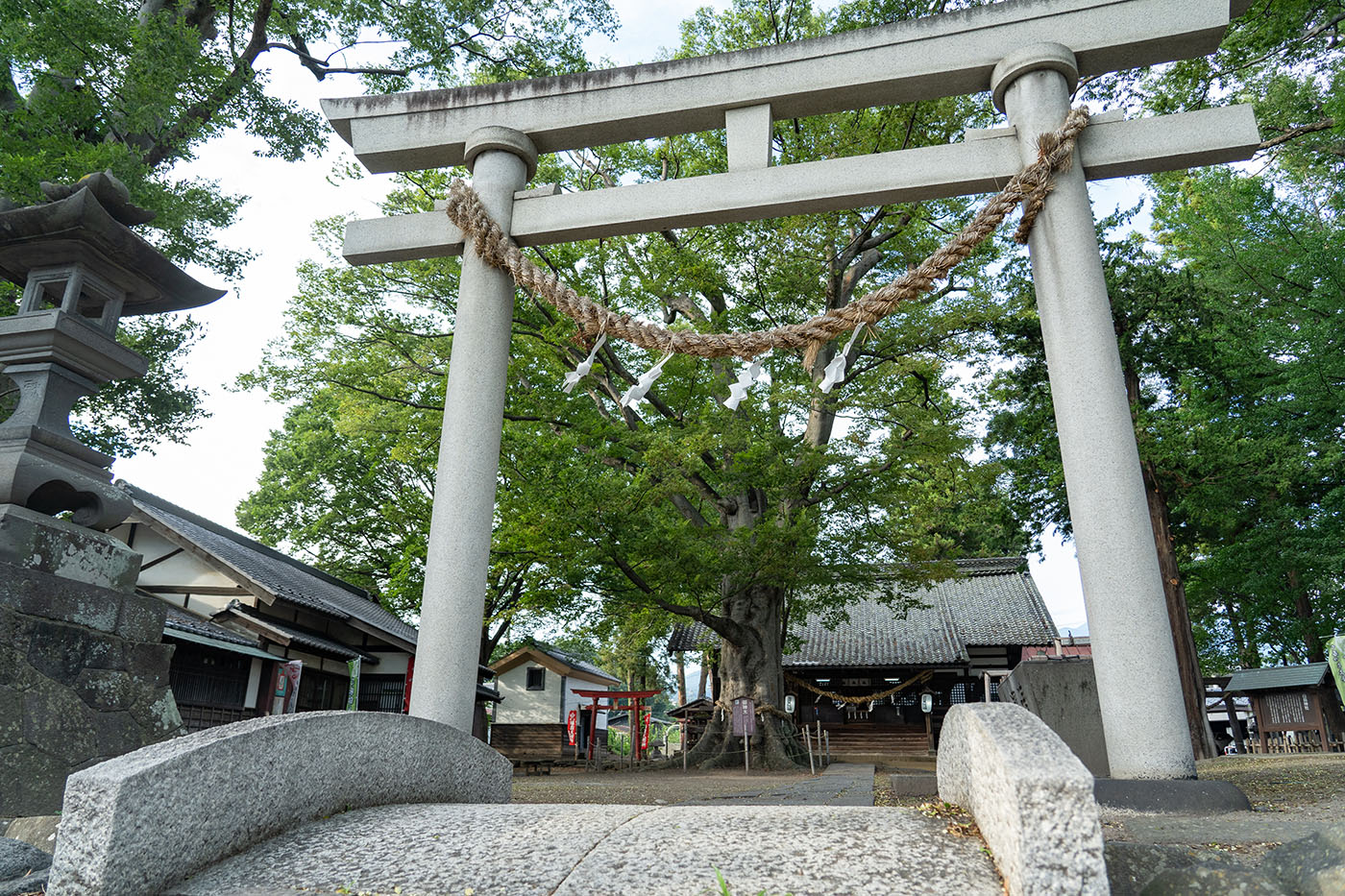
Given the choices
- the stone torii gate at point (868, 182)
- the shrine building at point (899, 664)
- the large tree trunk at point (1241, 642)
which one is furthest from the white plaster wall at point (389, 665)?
the large tree trunk at point (1241, 642)

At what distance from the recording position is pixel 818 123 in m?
12.3

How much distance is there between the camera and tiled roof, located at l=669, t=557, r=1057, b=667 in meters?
22.9

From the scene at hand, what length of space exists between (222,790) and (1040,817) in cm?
255

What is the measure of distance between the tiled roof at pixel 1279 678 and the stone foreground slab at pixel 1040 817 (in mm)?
20272

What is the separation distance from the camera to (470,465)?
17.4ft

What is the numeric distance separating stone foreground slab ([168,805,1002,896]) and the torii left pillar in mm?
1803

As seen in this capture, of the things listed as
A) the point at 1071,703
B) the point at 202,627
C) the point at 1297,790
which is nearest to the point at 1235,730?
the point at 1071,703

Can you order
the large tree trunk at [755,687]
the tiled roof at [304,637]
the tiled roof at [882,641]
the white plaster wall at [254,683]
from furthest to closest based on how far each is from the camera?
1. the tiled roof at [882,641]
2. the large tree trunk at [755,687]
3. the tiled roof at [304,637]
4. the white plaster wall at [254,683]

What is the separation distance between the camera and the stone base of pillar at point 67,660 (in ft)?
13.2

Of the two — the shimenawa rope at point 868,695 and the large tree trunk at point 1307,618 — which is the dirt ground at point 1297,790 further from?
the large tree trunk at point 1307,618

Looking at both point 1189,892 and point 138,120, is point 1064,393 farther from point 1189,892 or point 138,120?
point 138,120

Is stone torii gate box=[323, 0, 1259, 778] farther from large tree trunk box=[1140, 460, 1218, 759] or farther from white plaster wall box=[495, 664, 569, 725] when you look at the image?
white plaster wall box=[495, 664, 569, 725]

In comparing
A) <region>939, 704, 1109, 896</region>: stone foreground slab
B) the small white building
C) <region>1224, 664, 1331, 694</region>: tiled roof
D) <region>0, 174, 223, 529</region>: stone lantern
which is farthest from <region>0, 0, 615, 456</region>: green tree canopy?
<region>1224, 664, 1331, 694</region>: tiled roof

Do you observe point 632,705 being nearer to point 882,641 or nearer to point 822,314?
point 882,641
